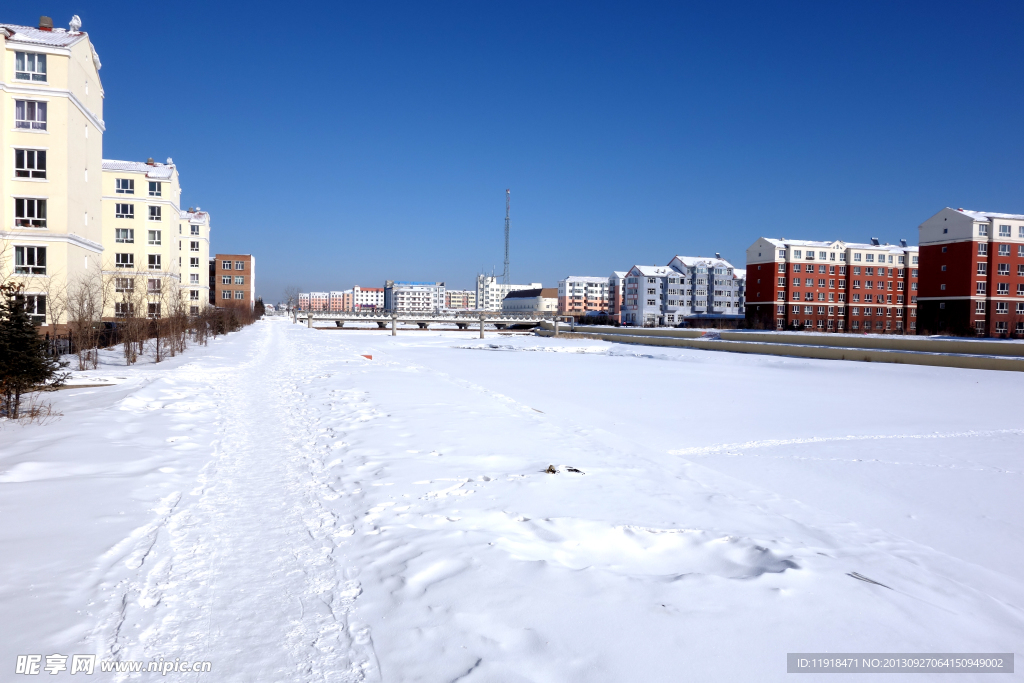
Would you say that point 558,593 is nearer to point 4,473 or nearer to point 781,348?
point 4,473

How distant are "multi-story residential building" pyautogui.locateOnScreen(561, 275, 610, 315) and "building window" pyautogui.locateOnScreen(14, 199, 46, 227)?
149868mm

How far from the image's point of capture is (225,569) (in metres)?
4.39

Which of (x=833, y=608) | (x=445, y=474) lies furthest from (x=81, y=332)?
(x=833, y=608)

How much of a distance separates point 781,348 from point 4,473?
34.1 metres

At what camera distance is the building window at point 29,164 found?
27.4 meters

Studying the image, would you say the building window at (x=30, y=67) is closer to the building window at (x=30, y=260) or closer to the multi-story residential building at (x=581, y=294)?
the building window at (x=30, y=260)

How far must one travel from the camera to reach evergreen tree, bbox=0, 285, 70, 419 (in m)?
9.76

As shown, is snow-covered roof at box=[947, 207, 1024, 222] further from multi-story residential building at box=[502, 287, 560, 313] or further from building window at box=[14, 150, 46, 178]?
multi-story residential building at box=[502, 287, 560, 313]

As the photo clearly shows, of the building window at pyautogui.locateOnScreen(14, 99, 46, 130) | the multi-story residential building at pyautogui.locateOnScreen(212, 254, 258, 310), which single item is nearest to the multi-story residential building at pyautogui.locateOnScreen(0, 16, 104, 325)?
the building window at pyautogui.locateOnScreen(14, 99, 46, 130)

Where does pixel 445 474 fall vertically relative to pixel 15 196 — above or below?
below

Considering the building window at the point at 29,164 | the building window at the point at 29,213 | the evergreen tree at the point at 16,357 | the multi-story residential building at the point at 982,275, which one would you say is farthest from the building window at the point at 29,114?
the multi-story residential building at the point at 982,275

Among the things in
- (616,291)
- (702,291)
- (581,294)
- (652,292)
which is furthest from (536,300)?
(702,291)

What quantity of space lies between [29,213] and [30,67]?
6.72 metres

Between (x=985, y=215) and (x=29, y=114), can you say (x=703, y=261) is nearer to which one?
(x=985, y=215)
